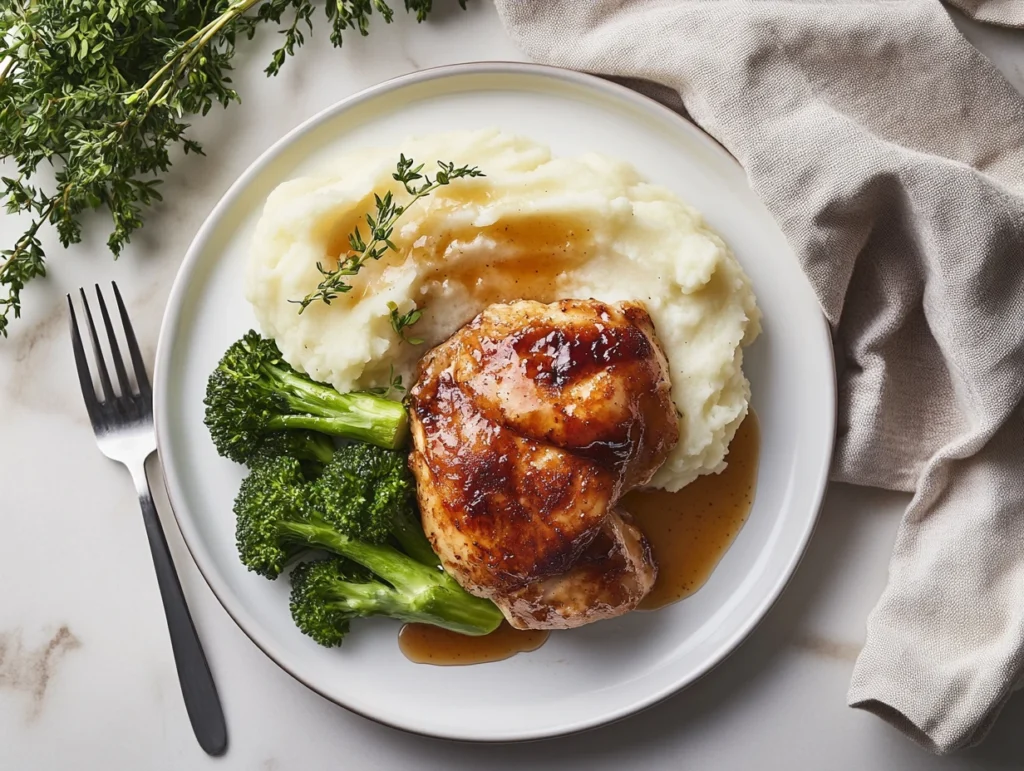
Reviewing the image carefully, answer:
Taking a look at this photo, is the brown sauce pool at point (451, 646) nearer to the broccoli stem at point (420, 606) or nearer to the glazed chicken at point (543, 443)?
the broccoli stem at point (420, 606)

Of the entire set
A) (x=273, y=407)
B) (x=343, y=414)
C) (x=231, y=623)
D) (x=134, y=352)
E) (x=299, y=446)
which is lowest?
(x=231, y=623)

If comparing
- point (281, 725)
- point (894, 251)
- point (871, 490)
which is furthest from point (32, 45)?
point (871, 490)

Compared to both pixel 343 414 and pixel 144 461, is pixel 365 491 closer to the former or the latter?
pixel 343 414

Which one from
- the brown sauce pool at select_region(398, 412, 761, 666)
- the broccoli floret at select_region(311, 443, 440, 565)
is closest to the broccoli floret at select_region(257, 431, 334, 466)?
the broccoli floret at select_region(311, 443, 440, 565)

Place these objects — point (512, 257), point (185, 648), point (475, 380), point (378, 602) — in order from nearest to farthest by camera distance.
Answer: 1. point (475, 380)
2. point (512, 257)
3. point (378, 602)
4. point (185, 648)

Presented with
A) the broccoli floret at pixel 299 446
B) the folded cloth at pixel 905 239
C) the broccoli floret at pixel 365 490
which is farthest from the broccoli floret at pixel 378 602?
the folded cloth at pixel 905 239

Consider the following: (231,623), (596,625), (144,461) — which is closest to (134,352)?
(144,461)
